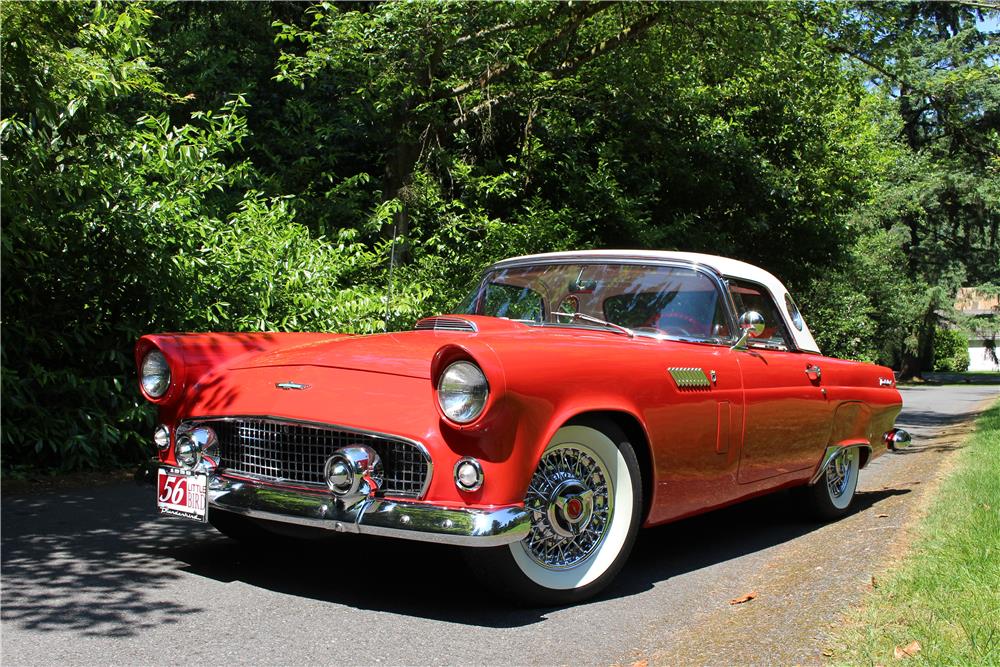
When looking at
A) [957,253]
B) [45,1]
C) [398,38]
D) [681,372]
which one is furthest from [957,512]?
[957,253]

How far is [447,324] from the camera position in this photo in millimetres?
5059

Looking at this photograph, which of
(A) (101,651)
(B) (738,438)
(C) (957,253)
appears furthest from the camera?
(C) (957,253)

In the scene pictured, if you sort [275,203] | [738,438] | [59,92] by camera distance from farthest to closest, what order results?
[275,203]
[59,92]
[738,438]

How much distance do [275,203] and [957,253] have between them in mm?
36234

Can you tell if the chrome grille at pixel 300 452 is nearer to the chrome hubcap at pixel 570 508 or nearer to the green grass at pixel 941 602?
the chrome hubcap at pixel 570 508

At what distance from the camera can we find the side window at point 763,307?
18.0 ft

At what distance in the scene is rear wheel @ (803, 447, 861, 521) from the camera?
5973mm

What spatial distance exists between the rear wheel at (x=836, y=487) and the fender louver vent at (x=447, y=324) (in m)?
2.49

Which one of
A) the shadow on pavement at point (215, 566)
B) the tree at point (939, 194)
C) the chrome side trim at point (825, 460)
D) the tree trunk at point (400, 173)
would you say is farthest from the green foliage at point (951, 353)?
the shadow on pavement at point (215, 566)

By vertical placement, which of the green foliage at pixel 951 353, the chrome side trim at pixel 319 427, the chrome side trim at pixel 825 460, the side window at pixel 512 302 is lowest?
the green foliage at pixel 951 353

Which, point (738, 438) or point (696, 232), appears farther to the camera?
point (696, 232)

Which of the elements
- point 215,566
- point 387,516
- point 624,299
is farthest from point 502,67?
point 387,516

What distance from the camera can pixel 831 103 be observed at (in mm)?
15297

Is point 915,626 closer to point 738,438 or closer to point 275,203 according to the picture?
point 738,438
